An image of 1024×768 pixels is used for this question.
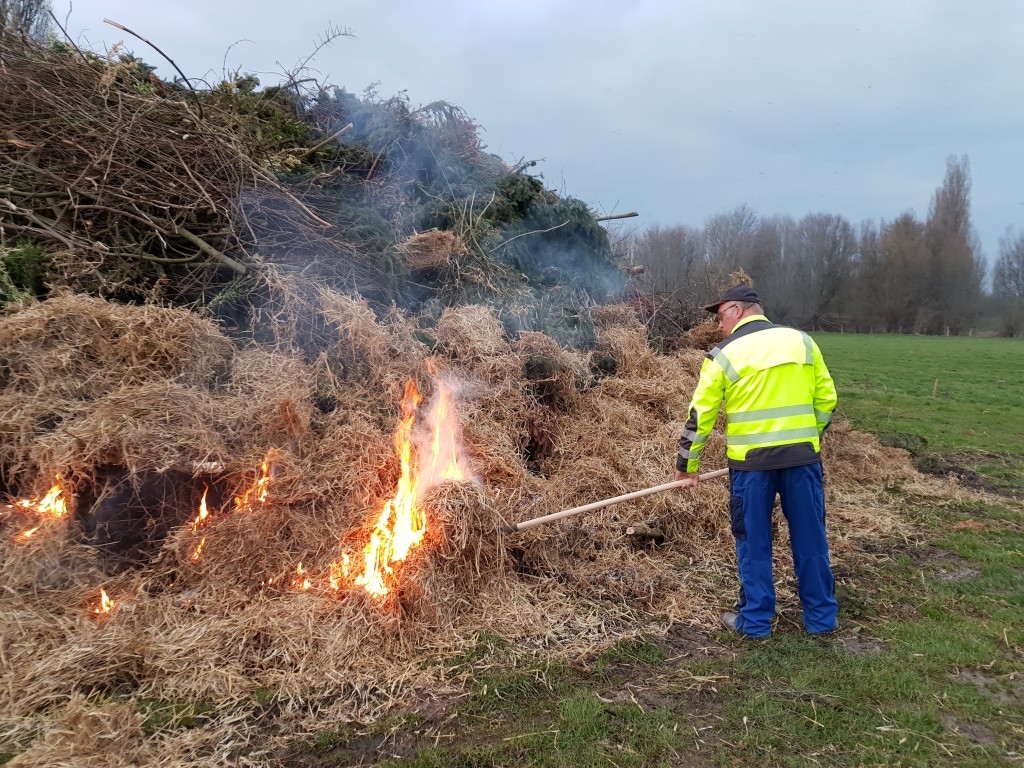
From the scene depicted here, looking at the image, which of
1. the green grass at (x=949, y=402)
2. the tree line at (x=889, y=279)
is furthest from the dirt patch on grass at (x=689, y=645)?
the tree line at (x=889, y=279)

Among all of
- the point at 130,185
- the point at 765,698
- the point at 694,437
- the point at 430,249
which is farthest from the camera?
the point at 430,249

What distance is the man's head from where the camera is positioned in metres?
4.23

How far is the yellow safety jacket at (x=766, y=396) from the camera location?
3.87 metres

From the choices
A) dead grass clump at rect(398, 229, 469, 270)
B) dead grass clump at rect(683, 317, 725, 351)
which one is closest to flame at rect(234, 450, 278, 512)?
dead grass clump at rect(398, 229, 469, 270)

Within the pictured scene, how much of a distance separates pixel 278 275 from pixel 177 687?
3.71 metres

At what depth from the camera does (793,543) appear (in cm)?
400

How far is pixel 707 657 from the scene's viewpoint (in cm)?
373

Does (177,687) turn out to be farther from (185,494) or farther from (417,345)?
(417,345)

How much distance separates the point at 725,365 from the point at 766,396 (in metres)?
0.31

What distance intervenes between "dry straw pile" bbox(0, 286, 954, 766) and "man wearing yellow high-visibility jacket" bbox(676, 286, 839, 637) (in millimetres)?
498

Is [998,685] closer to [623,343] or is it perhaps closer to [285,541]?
[285,541]

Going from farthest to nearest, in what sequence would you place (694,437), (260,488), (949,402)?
(949,402) → (260,488) → (694,437)

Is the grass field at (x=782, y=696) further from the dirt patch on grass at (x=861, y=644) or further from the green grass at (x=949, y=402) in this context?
the green grass at (x=949, y=402)

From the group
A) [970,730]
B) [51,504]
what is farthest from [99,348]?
[970,730]
